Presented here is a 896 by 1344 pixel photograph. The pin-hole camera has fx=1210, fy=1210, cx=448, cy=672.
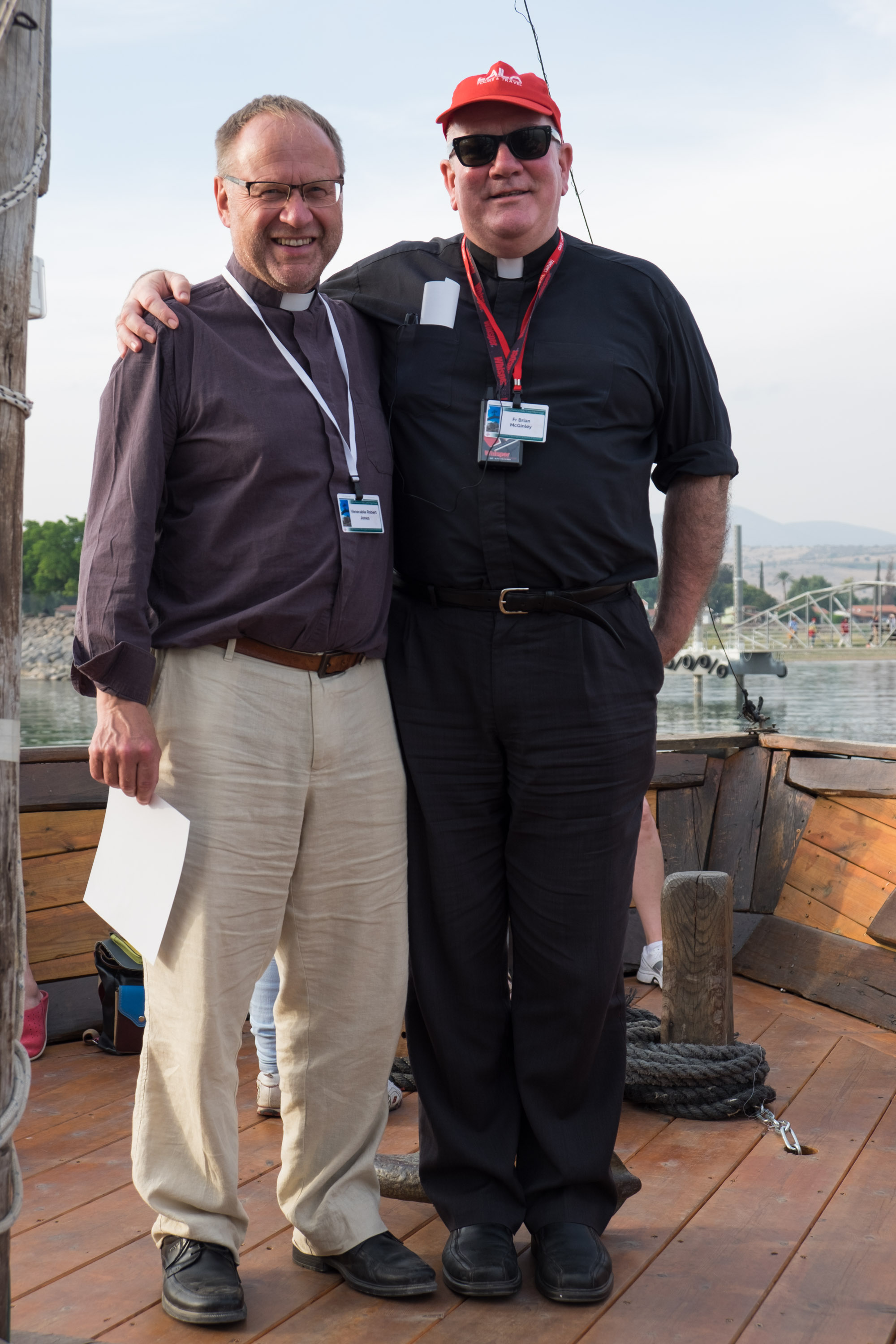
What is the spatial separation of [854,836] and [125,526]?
8.38 feet

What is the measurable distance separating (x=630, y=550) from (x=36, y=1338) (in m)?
1.34

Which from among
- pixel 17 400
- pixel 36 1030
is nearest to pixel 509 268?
pixel 17 400

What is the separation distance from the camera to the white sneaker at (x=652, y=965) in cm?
348

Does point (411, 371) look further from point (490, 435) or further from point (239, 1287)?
point (239, 1287)

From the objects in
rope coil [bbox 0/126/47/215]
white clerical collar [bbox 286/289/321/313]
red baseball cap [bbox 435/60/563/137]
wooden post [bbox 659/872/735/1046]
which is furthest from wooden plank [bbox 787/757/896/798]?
rope coil [bbox 0/126/47/215]

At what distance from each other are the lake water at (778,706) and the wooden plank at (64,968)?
1601 cm

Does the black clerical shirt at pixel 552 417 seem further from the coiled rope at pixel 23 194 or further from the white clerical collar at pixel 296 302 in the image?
the coiled rope at pixel 23 194

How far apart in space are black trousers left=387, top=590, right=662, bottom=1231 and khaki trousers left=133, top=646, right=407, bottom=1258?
0.25ft

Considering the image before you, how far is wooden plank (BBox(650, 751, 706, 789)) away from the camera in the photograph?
3.82 meters

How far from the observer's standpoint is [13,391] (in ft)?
A: 4.18

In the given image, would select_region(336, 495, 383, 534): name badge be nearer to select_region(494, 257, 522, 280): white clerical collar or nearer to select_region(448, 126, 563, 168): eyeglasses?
select_region(494, 257, 522, 280): white clerical collar

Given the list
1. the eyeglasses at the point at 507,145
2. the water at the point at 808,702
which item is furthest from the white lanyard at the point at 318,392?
the water at the point at 808,702

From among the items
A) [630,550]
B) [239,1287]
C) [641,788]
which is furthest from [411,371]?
[239,1287]

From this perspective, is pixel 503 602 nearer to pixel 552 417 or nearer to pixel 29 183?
pixel 552 417
